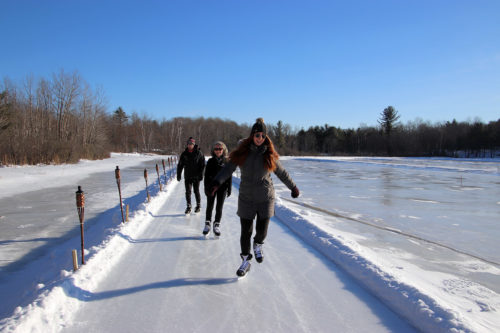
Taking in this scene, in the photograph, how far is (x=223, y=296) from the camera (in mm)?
3094

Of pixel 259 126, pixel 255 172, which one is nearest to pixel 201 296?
pixel 255 172

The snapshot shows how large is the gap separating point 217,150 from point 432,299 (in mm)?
3905

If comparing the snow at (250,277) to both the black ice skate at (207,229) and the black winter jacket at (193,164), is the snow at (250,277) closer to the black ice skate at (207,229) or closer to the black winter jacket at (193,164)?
the black ice skate at (207,229)

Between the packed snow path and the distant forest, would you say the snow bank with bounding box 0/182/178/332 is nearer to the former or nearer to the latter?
the packed snow path

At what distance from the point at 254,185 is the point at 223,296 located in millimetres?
1229

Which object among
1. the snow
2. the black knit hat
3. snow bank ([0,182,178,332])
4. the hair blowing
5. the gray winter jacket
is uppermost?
the black knit hat

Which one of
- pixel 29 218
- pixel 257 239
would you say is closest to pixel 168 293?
pixel 257 239

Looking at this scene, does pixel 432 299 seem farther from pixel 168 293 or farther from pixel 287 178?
pixel 168 293

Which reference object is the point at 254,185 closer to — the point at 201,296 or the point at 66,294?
→ the point at 201,296

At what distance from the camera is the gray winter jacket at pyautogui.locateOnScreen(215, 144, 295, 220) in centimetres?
337

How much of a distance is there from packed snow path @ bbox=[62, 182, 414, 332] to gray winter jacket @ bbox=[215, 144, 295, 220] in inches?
33.1

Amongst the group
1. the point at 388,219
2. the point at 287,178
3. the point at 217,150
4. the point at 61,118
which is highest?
the point at 61,118

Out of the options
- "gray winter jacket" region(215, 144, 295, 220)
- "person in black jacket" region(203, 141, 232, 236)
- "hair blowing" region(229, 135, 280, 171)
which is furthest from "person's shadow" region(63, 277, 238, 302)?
"person in black jacket" region(203, 141, 232, 236)

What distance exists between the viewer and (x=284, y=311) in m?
2.81
